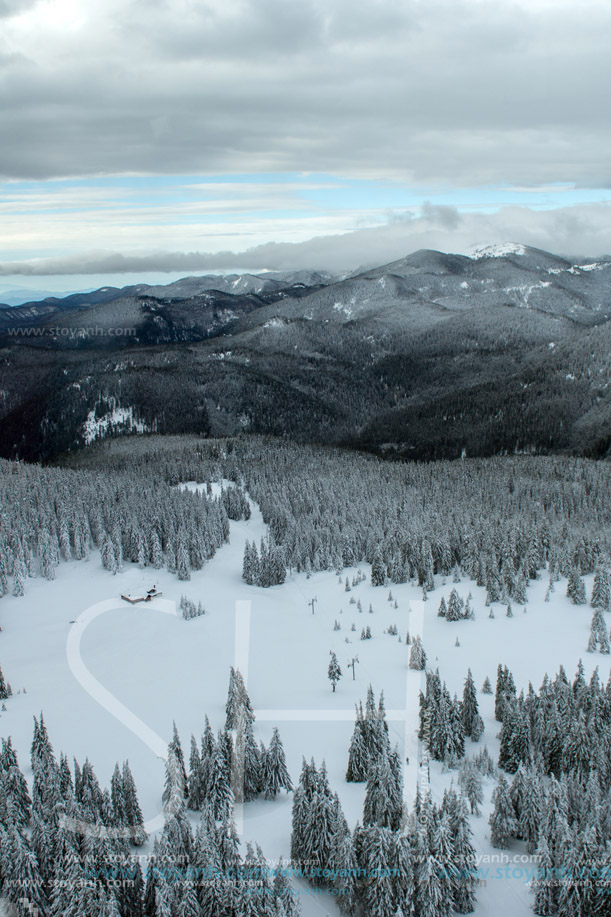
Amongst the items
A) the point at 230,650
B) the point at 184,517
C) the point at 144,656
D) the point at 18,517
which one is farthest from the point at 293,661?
the point at 18,517

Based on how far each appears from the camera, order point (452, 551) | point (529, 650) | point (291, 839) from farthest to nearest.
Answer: point (452, 551) → point (529, 650) → point (291, 839)

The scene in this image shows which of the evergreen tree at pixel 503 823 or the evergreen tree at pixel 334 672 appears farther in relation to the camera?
the evergreen tree at pixel 334 672

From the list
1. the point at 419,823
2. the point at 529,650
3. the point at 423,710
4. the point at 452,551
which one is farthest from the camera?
the point at 452,551

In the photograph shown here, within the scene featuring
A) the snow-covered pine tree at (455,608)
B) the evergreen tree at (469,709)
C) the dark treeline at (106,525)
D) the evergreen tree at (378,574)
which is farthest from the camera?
the dark treeline at (106,525)

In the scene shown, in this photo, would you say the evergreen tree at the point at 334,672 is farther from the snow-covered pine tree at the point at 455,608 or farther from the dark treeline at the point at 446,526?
the dark treeline at the point at 446,526

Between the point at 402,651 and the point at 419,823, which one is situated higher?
the point at 419,823

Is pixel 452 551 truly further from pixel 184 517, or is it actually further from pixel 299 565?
pixel 184 517

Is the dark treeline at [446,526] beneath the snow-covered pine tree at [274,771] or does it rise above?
above

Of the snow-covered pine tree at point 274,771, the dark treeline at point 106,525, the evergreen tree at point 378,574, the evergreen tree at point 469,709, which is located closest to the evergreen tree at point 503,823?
the evergreen tree at point 469,709

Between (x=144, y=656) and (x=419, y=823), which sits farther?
(x=144, y=656)
